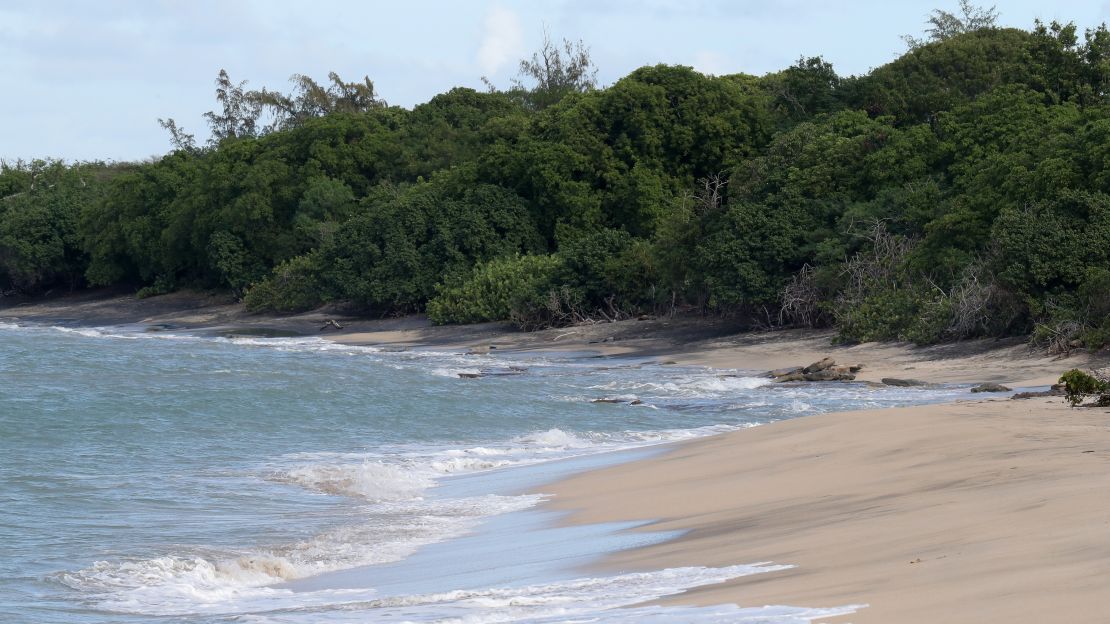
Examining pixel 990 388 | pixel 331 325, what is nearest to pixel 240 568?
pixel 990 388

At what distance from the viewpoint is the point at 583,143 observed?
131ft

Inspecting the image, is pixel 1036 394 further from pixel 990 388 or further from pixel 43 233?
pixel 43 233

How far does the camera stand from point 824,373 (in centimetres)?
2194

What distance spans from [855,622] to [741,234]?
25.8 metres

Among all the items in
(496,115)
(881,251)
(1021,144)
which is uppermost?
(496,115)

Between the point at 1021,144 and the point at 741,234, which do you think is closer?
the point at 1021,144

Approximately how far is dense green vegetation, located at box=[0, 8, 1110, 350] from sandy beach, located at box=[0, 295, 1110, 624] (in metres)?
6.19

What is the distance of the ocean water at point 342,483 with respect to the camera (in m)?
8.09

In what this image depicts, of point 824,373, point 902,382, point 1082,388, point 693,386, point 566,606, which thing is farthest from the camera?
point 693,386

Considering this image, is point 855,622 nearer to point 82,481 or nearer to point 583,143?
point 82,481

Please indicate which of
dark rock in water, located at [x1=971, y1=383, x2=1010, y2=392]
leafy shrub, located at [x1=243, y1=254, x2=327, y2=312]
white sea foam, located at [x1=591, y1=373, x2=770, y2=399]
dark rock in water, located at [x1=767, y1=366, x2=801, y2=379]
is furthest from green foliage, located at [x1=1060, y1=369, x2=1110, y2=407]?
leafy shrub, located at [x1=243, y1=254, x2=327, y2=312]

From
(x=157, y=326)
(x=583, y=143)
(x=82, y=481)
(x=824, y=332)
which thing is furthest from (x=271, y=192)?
(x=82, y=481)

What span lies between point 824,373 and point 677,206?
41.5 feet

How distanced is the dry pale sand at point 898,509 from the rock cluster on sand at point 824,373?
7413mm
